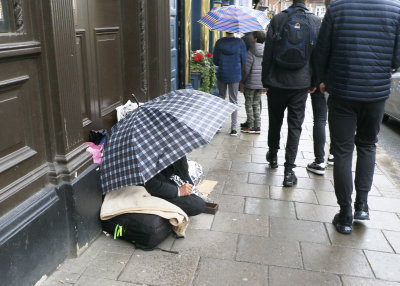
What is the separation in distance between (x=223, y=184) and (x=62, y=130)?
2273mm

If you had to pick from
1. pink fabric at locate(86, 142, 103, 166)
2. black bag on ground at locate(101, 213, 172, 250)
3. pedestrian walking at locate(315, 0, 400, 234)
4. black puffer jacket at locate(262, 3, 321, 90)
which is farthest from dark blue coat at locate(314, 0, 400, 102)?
pink fabric at locate(86, 142, 103, 166)

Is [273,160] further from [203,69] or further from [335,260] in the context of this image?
[203,69]

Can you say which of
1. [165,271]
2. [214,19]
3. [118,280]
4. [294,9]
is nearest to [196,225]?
[165,271]

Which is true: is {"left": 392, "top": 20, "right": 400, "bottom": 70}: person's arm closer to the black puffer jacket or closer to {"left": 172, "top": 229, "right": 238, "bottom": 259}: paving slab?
the black puffer jacket

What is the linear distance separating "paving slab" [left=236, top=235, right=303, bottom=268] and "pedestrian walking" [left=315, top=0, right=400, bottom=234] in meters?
0.59

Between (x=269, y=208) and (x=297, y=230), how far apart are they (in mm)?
500

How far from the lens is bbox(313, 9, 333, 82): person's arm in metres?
3.40

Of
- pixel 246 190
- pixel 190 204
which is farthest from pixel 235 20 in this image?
pixel 190 204

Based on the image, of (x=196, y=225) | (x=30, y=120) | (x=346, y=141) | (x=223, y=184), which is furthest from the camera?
(x=223, y=184)

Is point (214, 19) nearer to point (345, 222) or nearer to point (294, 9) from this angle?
point (294, 9)

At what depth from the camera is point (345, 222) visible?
141 inches

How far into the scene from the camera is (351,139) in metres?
3.45

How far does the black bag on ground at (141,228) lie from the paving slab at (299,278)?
2.94ft

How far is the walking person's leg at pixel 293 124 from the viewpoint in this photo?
14.8ft
